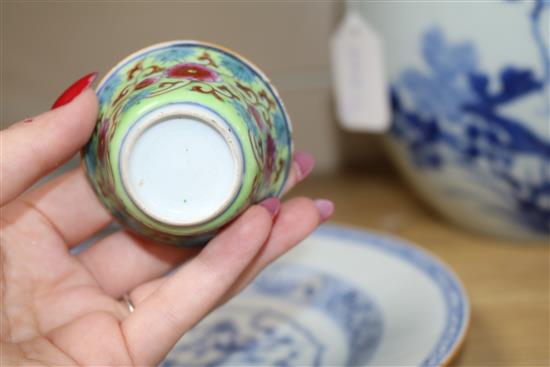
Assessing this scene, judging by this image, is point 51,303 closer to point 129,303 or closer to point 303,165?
point 129,303

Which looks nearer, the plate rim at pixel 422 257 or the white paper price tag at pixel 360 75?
the plate rim at pixel 422 257

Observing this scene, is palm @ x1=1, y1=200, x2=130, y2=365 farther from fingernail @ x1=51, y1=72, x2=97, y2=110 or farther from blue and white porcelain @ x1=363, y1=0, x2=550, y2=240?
blue and white porcelain @ x1=363, y1=0, x2=550, y2=240

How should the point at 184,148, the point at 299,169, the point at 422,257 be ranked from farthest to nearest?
the point at 422,257 → the point at 299,169 → the point at 184,148

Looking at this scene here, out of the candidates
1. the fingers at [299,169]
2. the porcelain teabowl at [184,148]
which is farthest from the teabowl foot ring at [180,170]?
the fingers at [299,169]

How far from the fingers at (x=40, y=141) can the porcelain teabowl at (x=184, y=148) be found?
13 mm

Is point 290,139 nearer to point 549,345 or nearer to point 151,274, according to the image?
point 151,274

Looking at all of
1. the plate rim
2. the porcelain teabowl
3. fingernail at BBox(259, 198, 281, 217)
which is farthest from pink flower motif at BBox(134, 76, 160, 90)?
the plate rim

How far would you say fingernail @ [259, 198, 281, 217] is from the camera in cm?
49

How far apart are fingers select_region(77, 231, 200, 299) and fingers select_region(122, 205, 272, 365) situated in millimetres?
106

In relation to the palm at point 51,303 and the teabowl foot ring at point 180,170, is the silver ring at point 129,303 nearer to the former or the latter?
the palm at point 51,303

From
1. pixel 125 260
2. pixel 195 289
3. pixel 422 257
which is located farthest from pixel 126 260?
pixel 422 257

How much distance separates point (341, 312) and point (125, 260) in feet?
0.71

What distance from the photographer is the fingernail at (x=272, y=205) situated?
1.61ft

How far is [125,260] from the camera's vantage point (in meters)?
0.59
